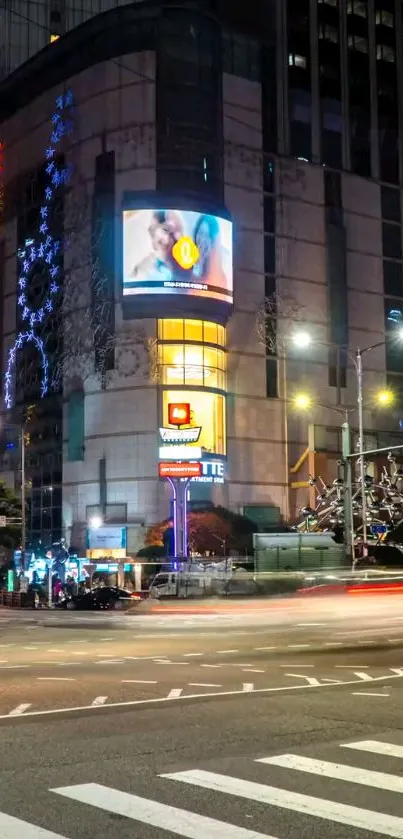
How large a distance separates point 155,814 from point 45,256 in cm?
6797

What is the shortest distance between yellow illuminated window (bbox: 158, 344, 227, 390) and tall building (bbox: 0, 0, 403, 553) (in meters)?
0.12

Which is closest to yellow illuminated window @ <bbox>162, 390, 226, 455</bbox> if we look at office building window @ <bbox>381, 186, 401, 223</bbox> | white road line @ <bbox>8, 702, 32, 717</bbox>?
office building window @ <bbox>381, 186, 401, 223</bbox>

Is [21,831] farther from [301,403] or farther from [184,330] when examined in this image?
[301,403]

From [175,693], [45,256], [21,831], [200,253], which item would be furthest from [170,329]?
[21,831]

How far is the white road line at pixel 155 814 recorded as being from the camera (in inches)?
228

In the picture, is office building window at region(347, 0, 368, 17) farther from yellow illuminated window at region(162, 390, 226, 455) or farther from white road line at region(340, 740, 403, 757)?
white road line at region(340, 740, 403, 757)

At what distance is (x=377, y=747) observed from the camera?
8.54 meters

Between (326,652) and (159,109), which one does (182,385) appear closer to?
(159,109)

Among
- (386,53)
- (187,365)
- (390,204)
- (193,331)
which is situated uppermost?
(386,53)

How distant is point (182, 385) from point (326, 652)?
45890 millimetres

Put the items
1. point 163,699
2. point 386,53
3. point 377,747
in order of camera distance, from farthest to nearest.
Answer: point 386,53, point 163,699, point 377,747

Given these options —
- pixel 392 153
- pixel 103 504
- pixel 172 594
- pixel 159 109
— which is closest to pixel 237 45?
pixel 159 109

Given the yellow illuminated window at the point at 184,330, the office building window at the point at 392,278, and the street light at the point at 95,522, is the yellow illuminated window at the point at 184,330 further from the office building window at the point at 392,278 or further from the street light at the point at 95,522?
the office building window at the point at 392,278

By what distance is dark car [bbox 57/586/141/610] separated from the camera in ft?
143
